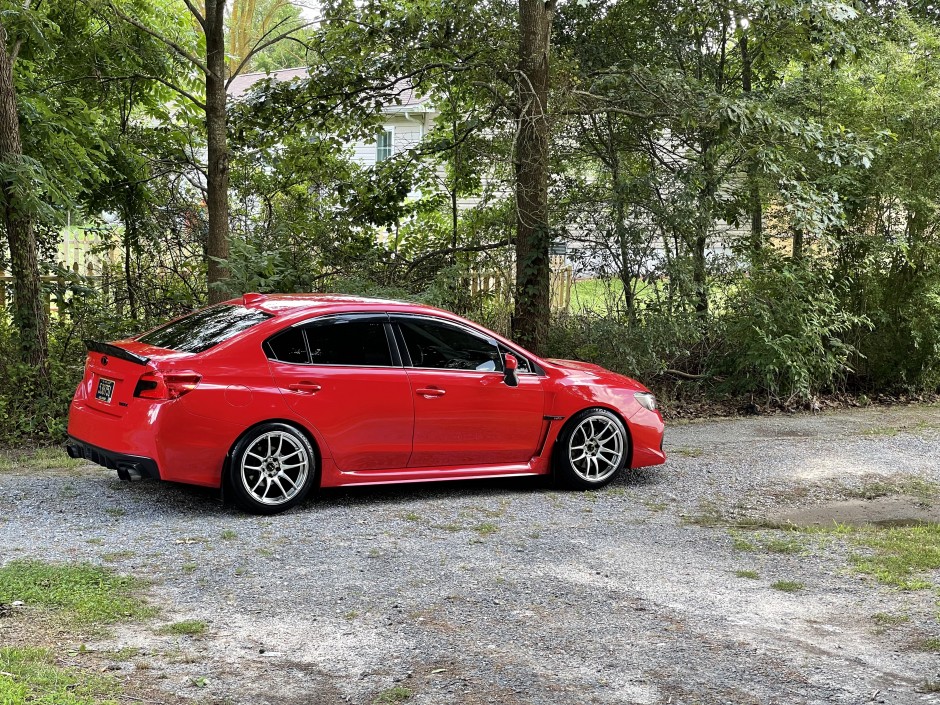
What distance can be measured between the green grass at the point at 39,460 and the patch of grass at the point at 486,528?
3.76 m

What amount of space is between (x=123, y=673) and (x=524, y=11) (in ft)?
33.5

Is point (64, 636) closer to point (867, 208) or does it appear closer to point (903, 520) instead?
point (903, 520)

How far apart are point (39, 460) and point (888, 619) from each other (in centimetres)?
694

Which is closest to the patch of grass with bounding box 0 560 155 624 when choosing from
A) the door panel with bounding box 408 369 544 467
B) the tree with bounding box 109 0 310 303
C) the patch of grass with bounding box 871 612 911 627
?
the door panel with bounding box 408 369 544 467

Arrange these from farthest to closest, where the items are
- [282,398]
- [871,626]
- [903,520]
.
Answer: [903,520] < [282,398] < [871,626]

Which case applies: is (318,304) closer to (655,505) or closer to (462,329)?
(462,329)

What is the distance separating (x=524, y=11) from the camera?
12.6m

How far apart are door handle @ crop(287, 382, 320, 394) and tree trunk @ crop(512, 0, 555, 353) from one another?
19.1 feet

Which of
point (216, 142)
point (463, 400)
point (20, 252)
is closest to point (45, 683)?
point (463, 400)

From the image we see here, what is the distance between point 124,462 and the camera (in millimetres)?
6805

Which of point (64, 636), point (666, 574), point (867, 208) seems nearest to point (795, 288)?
point (867, 208)

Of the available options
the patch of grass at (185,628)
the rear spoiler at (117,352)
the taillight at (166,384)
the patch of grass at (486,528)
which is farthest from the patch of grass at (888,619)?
the rear spoiler at (117,352)

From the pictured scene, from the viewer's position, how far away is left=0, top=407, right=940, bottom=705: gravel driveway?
171 inches

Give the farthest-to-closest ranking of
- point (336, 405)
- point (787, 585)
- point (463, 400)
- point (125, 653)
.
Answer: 1. point (463, 400)
2. point (336, 405)
3. point (787, 585)
4. point (125, 653)
